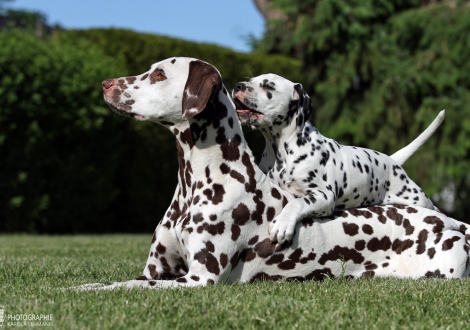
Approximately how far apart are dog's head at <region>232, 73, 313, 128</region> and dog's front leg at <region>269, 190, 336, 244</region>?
0.91m

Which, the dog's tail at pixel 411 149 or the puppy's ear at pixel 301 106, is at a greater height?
the puppy's ear at pixel 301 106

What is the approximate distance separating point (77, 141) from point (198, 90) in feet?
28.7

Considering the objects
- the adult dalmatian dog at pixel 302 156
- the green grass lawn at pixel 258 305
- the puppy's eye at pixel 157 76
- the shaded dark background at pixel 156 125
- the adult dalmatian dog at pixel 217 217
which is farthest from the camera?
the shaded dark background at pixel 156 125

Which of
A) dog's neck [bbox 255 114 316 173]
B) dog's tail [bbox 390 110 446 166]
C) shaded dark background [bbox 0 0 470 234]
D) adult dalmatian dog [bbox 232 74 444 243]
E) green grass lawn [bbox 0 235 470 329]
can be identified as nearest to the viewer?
green grass lawn [bbox 0 235 470 329]

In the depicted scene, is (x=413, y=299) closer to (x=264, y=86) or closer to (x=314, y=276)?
(x=314, y=276)

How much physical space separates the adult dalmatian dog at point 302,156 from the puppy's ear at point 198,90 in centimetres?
104

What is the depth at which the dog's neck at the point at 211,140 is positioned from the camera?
4.66m

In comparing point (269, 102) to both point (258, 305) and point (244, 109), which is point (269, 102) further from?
point (258, 305)

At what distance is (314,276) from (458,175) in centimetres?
1251

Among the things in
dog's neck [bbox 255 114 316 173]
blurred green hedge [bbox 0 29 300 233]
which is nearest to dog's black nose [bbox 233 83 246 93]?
dog's neck [bbox 255 114 316 173]

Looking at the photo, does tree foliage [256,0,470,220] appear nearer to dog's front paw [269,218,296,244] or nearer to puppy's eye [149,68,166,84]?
dog's front paw [269,218,296,244]

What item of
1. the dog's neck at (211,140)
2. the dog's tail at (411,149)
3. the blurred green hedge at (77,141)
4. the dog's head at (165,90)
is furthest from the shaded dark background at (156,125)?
the dog's neck at (211,140)

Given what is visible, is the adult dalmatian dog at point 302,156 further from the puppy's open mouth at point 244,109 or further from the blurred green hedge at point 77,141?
the blurred green hedge at point 77,141

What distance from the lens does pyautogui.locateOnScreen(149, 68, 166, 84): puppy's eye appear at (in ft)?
15.2
